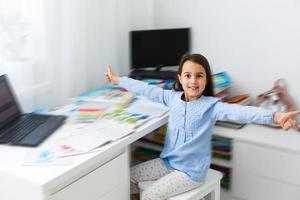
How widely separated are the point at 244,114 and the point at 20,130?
92cm

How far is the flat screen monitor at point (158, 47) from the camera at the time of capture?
2.29 meters

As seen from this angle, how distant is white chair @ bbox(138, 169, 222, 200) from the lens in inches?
61.2

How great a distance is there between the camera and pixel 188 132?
1665mm

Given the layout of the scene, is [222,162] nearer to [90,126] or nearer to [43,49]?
[90,126]

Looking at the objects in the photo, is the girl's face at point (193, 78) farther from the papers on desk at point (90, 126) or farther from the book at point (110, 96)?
the book at point (110, 96)

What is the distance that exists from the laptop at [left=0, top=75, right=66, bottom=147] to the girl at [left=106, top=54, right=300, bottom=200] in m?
0.47

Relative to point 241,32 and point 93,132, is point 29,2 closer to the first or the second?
point 93,132

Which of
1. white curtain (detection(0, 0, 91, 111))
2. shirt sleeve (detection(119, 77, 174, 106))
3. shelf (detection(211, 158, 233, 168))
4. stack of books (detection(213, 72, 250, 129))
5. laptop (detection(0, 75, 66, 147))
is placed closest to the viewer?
laptop (detection(0, 75, 66, 147))

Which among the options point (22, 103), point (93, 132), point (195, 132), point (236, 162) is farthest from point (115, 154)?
point (236, 162)

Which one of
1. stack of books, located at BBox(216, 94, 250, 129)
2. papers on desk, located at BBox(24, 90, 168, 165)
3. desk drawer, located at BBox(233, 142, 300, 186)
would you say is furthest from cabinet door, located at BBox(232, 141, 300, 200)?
papers on desk, located at BBox(24, 90, 168, 165)

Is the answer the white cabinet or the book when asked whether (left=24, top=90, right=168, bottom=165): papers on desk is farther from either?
the white cabinet

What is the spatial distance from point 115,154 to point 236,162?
30.7 inches

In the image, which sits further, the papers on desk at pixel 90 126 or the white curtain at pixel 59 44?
the white curtain at pixel 59 44

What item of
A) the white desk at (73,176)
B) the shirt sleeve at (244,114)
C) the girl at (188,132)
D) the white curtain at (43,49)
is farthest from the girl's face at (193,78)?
the white curtain at (43,49)
